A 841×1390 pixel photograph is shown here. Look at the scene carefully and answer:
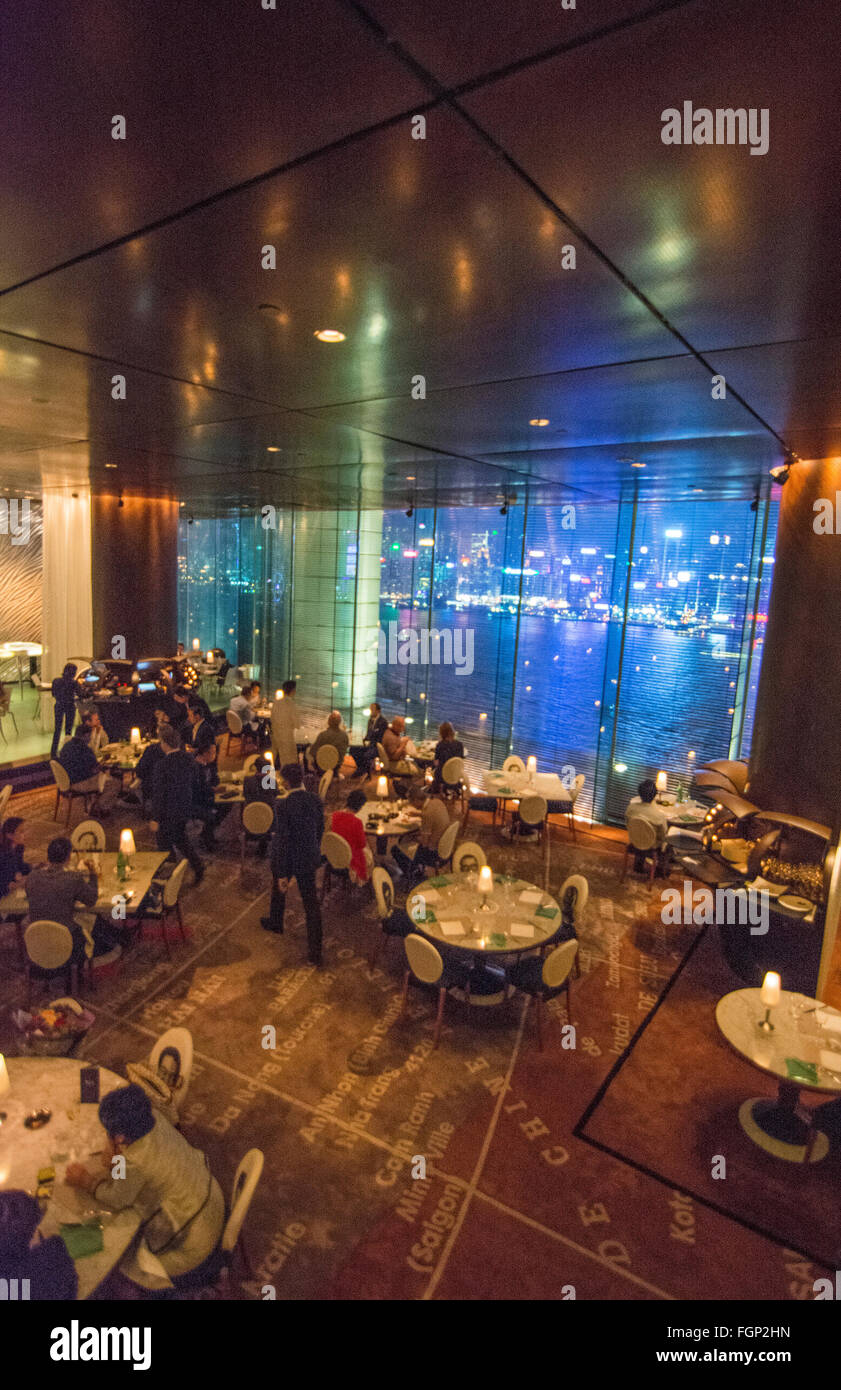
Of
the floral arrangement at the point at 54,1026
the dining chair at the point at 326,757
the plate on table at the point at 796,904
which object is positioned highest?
the dining chair at the point at 326,757

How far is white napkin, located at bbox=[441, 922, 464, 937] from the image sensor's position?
5785 mm

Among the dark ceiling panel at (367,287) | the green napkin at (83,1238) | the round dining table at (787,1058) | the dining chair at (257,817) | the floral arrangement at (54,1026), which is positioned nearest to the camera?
the dark ceiling panel at (367,287)

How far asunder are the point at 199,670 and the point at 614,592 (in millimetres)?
9616

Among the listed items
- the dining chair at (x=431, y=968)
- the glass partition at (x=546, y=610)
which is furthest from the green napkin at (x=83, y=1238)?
the glass partition at (x=546, y=610)

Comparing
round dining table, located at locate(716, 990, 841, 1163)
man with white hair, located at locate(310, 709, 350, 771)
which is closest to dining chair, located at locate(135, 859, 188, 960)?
man with white hair, located at locate(310, 709, 350, 771)

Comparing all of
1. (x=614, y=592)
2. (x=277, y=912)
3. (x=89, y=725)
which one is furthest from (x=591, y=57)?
(x=89, y=725)

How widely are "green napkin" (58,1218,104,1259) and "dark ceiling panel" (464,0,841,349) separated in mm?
4307

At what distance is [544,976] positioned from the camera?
5.46m

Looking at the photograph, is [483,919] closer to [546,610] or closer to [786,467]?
[786,467]

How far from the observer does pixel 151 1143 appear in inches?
132

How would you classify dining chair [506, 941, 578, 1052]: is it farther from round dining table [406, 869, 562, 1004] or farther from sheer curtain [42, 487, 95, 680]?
sheer curtain [42, 487, 95, 680]

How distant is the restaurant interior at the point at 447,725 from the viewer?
1.79 meters

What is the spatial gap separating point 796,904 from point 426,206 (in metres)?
6.33

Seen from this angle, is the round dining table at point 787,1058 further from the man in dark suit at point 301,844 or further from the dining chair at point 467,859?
the man in dark suit at point 301,844
